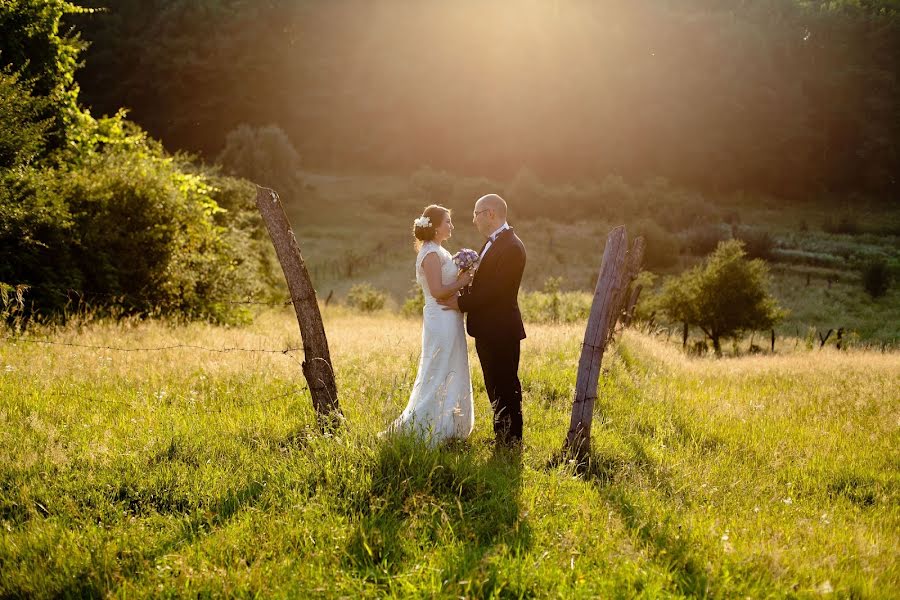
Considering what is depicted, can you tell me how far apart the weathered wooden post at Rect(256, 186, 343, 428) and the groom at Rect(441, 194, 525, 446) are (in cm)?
143

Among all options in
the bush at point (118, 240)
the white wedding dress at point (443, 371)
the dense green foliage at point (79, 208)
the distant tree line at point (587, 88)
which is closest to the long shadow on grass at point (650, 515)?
the white wedding dress at point (443, 371)

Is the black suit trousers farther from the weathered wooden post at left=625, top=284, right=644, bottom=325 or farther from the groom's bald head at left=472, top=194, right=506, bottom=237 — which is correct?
the weathered wooden post at left=625, top=284, right=644, bottom=325

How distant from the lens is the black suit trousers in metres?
6.02

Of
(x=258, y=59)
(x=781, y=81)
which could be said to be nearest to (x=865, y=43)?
(x=781, y=81)

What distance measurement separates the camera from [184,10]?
83.2 meters

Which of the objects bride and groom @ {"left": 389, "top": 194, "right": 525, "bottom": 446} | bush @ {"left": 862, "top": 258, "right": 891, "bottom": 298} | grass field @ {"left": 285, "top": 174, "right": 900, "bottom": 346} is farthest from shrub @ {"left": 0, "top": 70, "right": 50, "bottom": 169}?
bush @ {"left": 862, "top": 258, "right": 891, "bottom": 298}

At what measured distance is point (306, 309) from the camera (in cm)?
565

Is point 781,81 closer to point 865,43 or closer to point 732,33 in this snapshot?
point 732,33

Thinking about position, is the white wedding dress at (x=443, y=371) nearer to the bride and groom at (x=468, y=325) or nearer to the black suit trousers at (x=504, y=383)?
the bride and groom at (x=468, y=325)

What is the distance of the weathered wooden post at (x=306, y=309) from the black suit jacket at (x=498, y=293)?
5.12ft

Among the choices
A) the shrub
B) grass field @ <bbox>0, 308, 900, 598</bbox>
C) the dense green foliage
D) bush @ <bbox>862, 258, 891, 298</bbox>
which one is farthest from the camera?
bush @ <bbox>862, 258, 891, 298</bbox>

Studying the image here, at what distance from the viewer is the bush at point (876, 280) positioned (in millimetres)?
46031

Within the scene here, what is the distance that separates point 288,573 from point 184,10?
9930 centimetres

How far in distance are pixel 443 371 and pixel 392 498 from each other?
1.95 m
